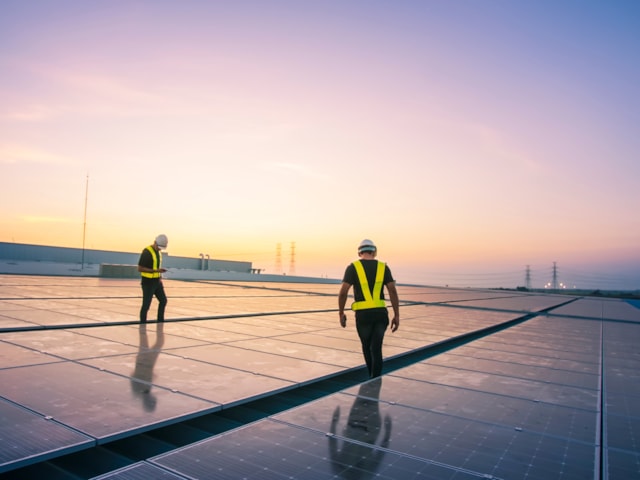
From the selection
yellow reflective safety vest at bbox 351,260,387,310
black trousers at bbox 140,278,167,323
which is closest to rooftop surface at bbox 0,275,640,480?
yellow reflective safety vest at bbox 351,260,387,310

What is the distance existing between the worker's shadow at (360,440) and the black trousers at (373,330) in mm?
1153

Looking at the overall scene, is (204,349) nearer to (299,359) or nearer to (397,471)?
(299,359)

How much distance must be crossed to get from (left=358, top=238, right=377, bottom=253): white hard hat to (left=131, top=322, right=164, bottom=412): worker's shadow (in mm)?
3083

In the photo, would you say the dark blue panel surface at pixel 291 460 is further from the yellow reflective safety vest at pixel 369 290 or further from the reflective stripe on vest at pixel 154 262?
the reflective stripe on vest at pixel 154 262

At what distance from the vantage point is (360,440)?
3891 mm

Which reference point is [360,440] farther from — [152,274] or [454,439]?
[152,274]

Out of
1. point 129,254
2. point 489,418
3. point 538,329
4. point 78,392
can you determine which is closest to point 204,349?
point 78,392

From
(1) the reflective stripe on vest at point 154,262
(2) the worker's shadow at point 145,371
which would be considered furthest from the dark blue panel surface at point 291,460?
(1) the reflective stripe on vest at point 154,262

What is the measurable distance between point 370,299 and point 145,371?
2960 millimetres

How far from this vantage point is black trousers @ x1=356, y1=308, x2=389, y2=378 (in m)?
6.31

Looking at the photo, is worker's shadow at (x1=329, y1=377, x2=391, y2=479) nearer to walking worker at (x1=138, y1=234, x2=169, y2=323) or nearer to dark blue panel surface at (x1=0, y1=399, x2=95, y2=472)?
dark blue panel surface at (x1=0, y1=399, x2=95, y2=472)

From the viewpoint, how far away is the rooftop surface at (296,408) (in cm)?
344

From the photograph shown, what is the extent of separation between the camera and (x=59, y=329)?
870 cm

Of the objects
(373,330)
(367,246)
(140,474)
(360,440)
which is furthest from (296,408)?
(367,246)
